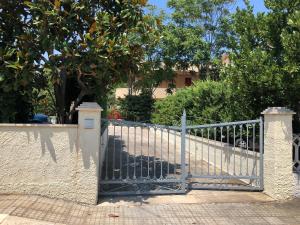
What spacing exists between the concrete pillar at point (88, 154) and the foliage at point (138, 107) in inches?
1074

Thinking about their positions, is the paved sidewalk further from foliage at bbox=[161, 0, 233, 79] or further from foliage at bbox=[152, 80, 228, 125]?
foliage at bbox=[161, 0, 233, 79]

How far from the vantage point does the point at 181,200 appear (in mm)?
8609

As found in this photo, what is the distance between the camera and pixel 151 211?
310 inches

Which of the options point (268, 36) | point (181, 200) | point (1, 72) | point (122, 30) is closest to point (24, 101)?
point (1, 72)

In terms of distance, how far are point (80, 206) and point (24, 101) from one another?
3075mm

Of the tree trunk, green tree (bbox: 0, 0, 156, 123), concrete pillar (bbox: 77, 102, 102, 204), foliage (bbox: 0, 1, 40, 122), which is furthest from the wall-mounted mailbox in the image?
the tree trunk

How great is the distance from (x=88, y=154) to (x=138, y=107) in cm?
2785

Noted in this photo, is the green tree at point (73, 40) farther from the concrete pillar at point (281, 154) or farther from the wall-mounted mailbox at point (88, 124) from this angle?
the concrete pillar at point (281, 154)

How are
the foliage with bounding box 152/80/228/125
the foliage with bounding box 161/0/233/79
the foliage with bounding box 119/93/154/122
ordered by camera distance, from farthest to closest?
the foliage with bounding box 119/93/154/122, the foliage with bounding box 161/0/233/79, the foliage with bounding box 152/80/228/125

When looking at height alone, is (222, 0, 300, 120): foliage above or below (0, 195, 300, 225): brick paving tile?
above

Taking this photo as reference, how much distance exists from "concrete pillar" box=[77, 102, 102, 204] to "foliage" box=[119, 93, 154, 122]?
89.5 feet

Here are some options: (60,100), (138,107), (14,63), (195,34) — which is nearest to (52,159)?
(14,63)

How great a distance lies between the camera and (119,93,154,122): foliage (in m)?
35.8

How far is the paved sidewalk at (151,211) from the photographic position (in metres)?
7.11
